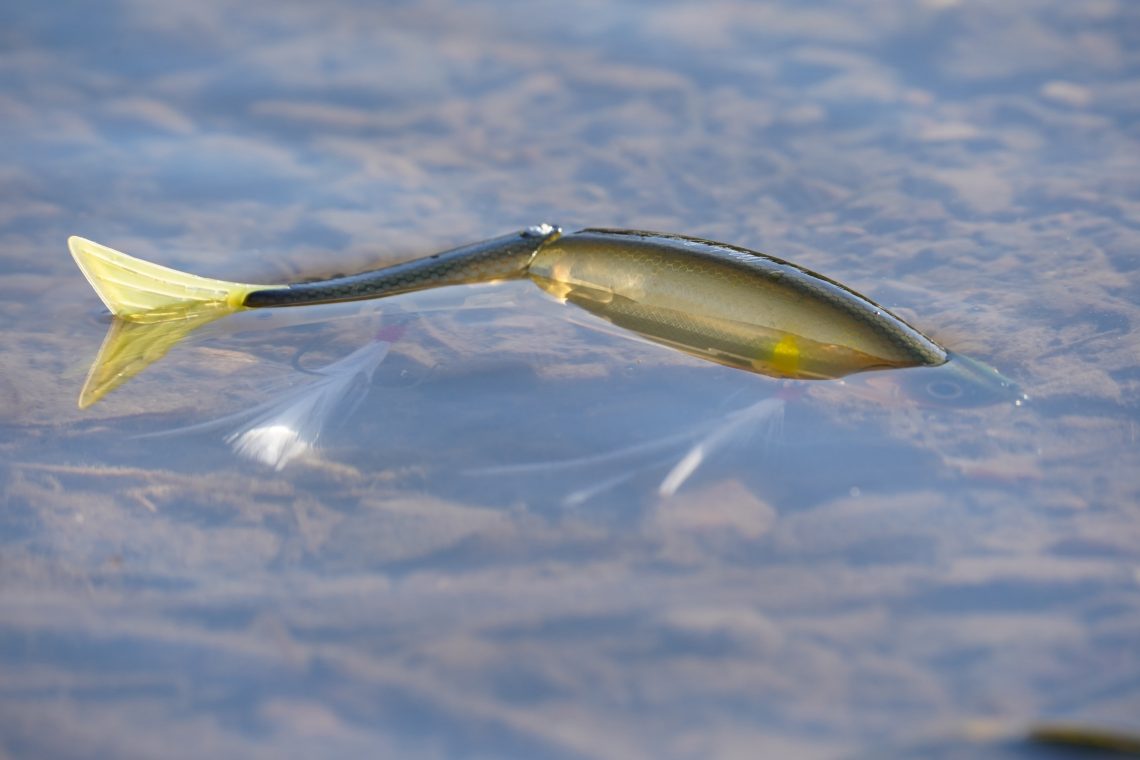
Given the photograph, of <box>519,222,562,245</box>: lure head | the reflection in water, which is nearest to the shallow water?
the reflection in water

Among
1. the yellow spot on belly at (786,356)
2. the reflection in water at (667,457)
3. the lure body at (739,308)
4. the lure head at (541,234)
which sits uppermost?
the lure head at (541,234)

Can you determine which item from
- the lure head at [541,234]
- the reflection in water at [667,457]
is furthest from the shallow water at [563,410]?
the lure head at [541,234]

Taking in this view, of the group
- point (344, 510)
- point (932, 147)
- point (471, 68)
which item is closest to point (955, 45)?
point (932, 147)

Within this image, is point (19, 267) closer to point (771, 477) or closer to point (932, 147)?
point (771, 477)

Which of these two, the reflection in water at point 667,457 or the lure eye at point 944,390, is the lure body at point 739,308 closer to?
the lure eye at point 944,390

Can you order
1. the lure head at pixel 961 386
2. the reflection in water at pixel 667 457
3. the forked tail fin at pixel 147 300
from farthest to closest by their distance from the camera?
1. the forked tail fin at pixel 147 300
2. the lure head at pixel 961 386
3. the reflection in water at pixel 667 457

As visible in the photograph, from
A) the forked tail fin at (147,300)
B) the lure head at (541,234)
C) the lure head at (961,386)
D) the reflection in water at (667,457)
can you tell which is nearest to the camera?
the reflection in water at (667,457)

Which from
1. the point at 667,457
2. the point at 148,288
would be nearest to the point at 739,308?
the point at 667,457

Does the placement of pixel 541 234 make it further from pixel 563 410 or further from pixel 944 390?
pixel 944 390
